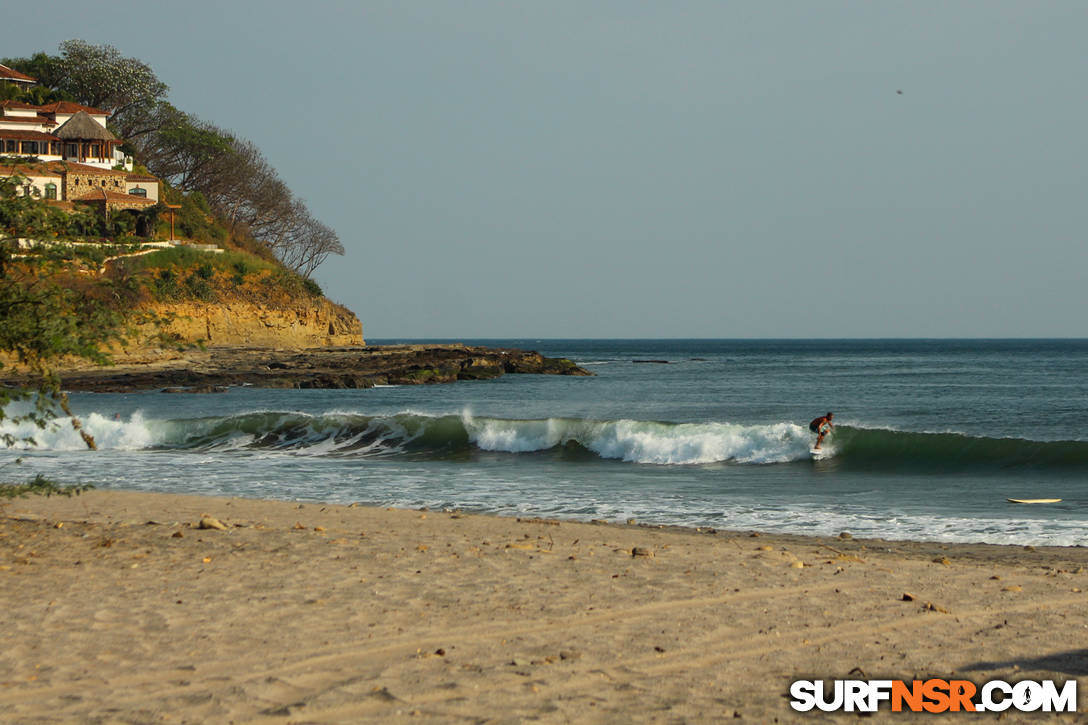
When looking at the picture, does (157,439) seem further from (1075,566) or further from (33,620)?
(1075,566)

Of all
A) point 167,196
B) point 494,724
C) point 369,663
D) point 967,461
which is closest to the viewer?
point 494,724

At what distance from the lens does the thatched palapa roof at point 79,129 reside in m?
71.2

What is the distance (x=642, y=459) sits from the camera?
78.2ft

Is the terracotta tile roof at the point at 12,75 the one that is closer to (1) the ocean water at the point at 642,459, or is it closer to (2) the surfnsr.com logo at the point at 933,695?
(1) the ocean water at the point at 642,459

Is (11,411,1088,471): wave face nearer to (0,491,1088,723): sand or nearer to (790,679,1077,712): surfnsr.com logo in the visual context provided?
(0,491,1088,723): sand

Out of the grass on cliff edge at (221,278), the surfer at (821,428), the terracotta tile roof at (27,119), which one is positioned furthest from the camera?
the terracotta tile roof at (27,119)

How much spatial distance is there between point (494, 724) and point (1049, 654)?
12.5ft

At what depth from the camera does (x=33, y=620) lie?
22.4ft

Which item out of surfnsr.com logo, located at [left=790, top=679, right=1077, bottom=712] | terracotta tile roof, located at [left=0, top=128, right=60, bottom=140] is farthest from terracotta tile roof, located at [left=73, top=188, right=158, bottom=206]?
surfnsr.com logo, located at [left=790, top=679, right=1077, bottom=712]

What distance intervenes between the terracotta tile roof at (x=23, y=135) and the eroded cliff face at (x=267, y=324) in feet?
64.0

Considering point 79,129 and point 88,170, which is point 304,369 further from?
point 79,129

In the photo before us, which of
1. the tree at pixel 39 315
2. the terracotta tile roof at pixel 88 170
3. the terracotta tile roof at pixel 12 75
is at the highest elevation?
the terracotta tile roof at pixel 12 75

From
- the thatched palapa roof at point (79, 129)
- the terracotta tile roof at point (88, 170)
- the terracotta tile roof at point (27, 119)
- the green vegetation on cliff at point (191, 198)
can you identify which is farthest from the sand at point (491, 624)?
the terracotta tile roof at point (27, 119)

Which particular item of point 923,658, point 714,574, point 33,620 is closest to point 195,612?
point 33,620
